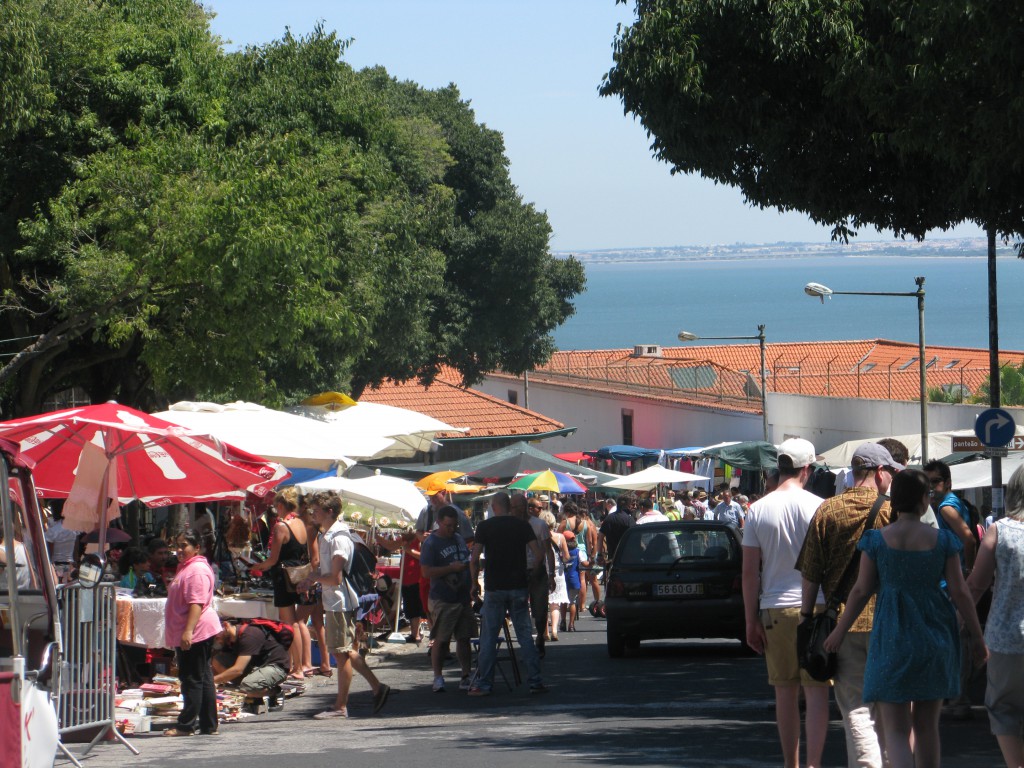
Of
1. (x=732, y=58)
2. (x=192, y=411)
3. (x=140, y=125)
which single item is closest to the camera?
(x=732, y=58)

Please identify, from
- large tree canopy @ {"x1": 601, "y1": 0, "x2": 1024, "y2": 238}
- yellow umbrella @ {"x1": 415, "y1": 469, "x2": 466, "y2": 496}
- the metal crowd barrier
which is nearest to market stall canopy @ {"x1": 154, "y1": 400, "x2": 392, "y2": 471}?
large tree canopy @ {"x1": 601, "y1": 0, "x2": 1024, "y2": 238}

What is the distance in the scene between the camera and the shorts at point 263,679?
12758 millimetres

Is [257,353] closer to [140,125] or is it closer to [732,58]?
[140,125]

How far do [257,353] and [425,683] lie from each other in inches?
358

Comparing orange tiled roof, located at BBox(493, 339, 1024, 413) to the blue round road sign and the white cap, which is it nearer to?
the blue round road sign

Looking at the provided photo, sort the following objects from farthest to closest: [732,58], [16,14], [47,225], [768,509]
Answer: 1. [47,225]
2. [16,14]
3. [732,58]
4. [768,509]

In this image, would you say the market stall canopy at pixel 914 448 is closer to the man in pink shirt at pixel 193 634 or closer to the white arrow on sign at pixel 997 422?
the white arrow on sign at pixel 997 422

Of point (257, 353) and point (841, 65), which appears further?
point (257, 353)

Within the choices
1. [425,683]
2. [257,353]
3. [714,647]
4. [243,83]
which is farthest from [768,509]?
[243,83]

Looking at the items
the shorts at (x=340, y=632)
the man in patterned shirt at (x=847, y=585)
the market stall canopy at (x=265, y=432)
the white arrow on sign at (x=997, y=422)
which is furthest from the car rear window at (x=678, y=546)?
the man in patterned shirt at (x=847, y=585)

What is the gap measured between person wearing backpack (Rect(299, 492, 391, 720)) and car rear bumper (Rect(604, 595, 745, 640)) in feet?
13.2

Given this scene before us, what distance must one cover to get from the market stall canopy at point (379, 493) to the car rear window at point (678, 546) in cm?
Result: 492

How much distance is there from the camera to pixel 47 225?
22.0 metres

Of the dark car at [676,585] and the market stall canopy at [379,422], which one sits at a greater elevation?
the market stall canopy at [379,422]
